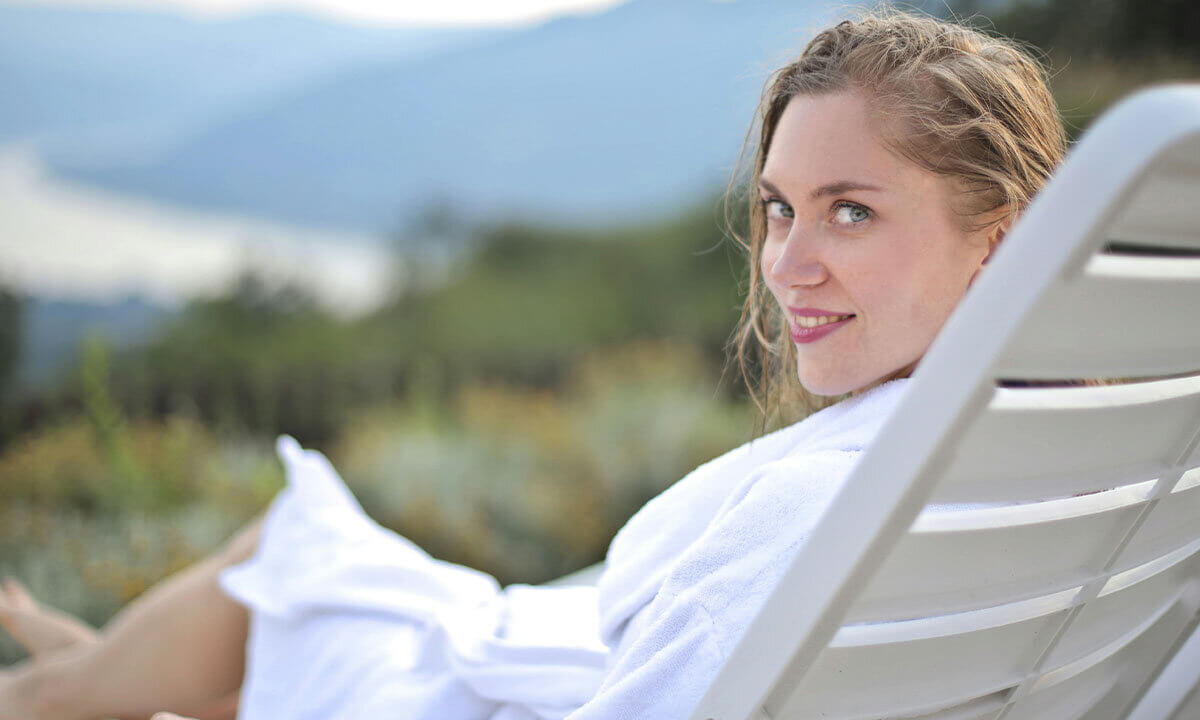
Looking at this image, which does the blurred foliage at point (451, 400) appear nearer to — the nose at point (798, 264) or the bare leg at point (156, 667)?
the bare leg at point (156, 667)

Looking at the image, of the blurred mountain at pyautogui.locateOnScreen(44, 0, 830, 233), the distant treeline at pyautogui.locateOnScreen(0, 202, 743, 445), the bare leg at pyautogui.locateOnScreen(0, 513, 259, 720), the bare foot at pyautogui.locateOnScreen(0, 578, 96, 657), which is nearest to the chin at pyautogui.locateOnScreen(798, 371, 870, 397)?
the bare leg at pyautogui.locateOnScreen(0, 513, 259, 720)

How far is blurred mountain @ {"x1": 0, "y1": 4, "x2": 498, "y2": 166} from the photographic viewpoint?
4.84 m

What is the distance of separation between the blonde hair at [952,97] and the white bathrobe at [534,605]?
29cm

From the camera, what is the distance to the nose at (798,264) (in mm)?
1336

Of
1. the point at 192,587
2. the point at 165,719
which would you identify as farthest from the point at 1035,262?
the point at 192,587

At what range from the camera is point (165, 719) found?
1.31 meters

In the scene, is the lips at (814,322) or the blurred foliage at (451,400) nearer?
the lips at (814,322)

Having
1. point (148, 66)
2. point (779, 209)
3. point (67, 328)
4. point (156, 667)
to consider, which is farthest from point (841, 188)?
point (148, 66)

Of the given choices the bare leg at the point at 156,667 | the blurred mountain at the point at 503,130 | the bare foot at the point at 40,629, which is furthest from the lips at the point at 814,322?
the blurred mountain at the point at 503,130

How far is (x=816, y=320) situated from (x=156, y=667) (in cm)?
147

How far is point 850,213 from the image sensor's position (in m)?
1.32

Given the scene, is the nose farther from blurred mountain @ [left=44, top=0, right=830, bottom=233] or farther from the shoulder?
blurred mountain @ [left=44, top=0, right=830, bottom=233]

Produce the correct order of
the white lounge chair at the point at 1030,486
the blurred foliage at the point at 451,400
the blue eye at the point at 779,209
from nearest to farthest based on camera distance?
the white lounge chair at the point at 1030,486 < the blue eye at the point at 779,209 < the blurred foliage at the point at 451,400

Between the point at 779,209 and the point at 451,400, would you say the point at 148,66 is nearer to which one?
the point at 451,400
